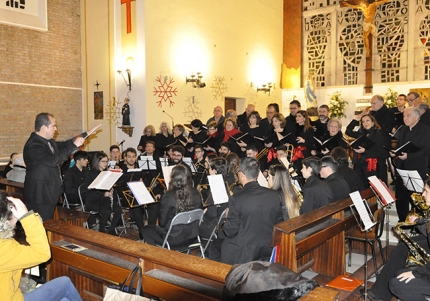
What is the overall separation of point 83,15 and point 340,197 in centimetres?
1000

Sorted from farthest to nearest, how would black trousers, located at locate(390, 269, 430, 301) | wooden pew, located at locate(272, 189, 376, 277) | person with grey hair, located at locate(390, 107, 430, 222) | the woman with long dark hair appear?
the woman with long dark hair, person with grey hair, located at locate(390, 107, 430, 222), wooden pew, located at locate(272, 189, 376, 277), black trousers, located at locate(390, 269, 430, 301)

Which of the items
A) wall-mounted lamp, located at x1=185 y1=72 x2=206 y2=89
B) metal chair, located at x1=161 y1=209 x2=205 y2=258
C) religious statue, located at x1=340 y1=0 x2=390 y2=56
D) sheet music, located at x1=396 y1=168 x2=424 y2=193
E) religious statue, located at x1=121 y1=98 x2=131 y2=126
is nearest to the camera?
metal chair, located at x1=161 y1=209 x2=205 y2=258

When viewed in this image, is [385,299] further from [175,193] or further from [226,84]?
[226,84]

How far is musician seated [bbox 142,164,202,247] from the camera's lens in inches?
175

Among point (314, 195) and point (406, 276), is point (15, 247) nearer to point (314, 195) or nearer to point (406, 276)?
point (406, 276)

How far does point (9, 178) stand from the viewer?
726 cm

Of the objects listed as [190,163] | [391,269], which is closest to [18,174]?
[190,163]

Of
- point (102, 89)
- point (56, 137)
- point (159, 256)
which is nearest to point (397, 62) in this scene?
point (102, 89)

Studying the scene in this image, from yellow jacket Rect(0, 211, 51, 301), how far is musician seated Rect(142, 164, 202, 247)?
6.36 feet

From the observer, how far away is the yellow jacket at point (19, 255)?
2.42m

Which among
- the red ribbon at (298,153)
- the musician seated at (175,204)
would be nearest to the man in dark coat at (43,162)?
the musician seated at (175,204)

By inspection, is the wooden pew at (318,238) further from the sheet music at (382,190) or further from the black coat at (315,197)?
the sheet music at (382,190)

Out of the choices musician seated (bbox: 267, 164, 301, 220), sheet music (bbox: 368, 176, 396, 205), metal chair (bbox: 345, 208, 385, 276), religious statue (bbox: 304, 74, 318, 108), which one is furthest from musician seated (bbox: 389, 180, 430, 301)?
religious statue (bbox: 304, 74, 318, 108)

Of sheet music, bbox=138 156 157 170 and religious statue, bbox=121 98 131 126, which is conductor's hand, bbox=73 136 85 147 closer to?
sheet music, bbox=138 156 157 170
